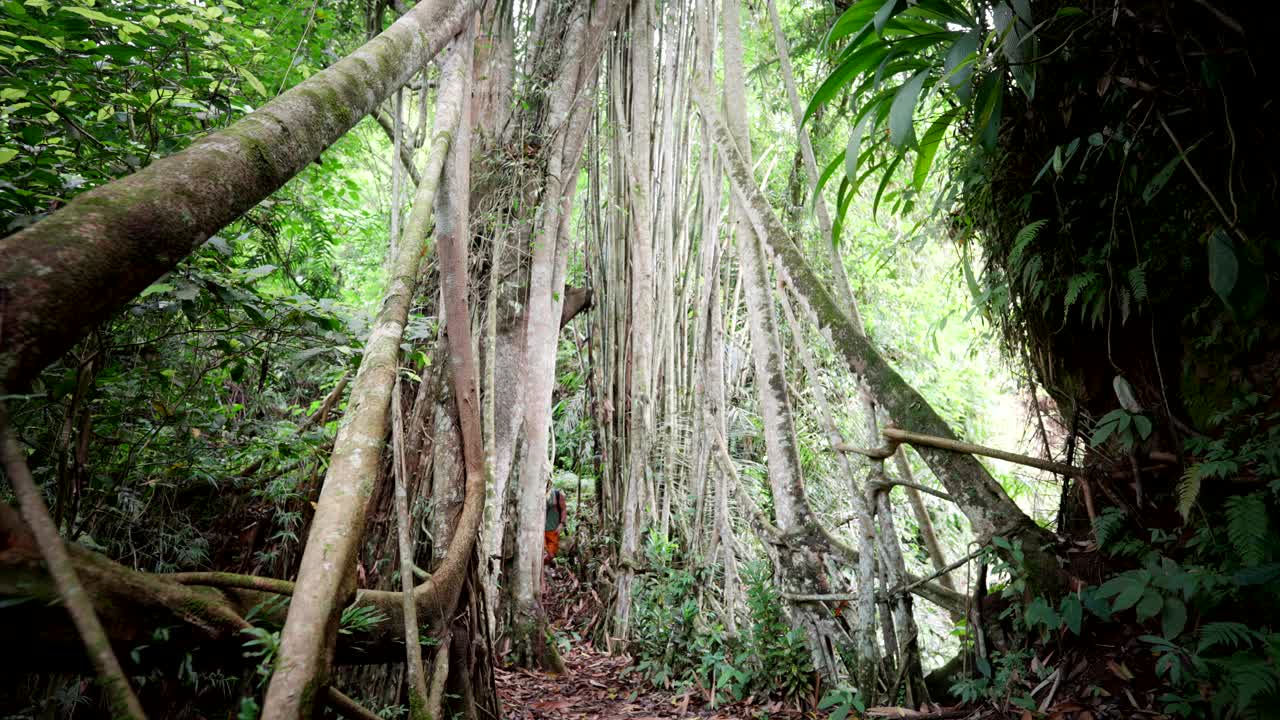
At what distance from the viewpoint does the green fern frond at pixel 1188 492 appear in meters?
1.51

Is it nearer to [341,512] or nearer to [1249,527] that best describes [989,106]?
[1249,527]

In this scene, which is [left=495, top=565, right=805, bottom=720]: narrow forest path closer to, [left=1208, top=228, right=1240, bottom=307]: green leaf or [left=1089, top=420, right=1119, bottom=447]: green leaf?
[left=1089, top=420, right=1119, bottom=447]: green leaf

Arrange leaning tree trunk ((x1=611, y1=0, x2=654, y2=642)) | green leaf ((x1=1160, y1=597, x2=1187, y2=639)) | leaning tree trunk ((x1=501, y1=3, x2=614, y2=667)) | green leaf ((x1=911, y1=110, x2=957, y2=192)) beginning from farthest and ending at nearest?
leaning tree trunk ((x1=611, y1=0, x2=654, y2=642))
leaning tree trunk ((x1=501, y1=3, x2=614, y2=667))
green leaf ((x1=911, y1=110, x2=957, y2=192))
green leaf ((x1=1160, y1=597, x2=1187, y2=639))

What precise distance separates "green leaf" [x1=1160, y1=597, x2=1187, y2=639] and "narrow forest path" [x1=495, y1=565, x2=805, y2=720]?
4.16ft

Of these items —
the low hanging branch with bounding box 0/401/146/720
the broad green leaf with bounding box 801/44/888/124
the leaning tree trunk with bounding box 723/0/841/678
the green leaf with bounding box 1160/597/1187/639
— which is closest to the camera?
the low hanging branch with bounding box 0/401/146/720

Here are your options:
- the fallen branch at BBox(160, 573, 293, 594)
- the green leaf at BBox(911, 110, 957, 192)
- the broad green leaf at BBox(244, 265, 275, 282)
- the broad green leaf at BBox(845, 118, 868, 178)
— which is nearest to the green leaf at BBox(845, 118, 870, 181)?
the broad green leaf at BBox(845, 118, 868, 178)

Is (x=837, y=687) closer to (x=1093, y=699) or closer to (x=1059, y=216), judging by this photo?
(x=1093, y=699)

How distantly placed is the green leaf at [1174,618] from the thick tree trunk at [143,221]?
1966mm

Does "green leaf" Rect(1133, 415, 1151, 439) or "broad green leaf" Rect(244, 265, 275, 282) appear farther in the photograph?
"broad green leaf" Rect(244, 265, 275, 282)

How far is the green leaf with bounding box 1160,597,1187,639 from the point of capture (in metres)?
1.43

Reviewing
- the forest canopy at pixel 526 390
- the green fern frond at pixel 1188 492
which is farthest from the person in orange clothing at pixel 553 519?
the green fern frond at pixel 1188 492

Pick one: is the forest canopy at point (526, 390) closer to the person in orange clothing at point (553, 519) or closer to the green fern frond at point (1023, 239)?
the green fern frond at point (1023, 239)

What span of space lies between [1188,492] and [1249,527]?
0.45 feet

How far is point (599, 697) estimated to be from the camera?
3262 mm
